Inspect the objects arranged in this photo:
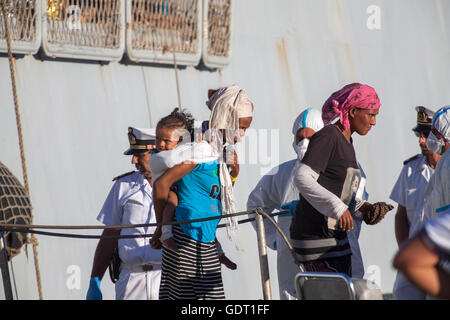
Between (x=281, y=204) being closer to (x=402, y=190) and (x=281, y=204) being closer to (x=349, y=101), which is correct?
(x=402, y=190)

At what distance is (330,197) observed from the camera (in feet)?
9.59

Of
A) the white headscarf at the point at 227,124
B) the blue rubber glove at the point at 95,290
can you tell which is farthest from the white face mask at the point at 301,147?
the blue rubber glove at the point at 95,290

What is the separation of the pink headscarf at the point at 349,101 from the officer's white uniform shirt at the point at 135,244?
1480 millimetres

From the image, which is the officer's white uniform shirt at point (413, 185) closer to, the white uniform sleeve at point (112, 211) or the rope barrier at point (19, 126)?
the white uniform sleeve at point (112, 211)

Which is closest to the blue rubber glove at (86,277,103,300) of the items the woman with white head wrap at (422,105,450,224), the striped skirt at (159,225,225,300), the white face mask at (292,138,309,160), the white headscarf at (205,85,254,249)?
the striped skirt at (159,225,225,300)

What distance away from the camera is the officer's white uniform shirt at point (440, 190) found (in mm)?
2938

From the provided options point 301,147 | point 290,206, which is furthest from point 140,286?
point 301,147

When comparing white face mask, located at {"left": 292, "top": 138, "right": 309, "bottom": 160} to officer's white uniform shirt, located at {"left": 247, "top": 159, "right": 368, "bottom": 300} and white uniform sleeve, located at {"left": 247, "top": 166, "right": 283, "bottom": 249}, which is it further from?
white uniform sleeve, located at {"left": 247, "top": 166, "right": 283, "bottom": 249}

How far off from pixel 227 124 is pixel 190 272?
27.3 inches

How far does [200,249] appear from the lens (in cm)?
322

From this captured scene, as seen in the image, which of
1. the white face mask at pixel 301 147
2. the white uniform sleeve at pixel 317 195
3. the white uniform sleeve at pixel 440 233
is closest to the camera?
the white uniform sleeve at pixel 440 233

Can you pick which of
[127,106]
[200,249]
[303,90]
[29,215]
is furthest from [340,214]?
[303,90]

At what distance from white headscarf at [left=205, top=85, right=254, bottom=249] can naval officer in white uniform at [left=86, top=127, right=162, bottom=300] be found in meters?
0.99

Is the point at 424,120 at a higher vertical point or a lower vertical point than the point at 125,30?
lower
